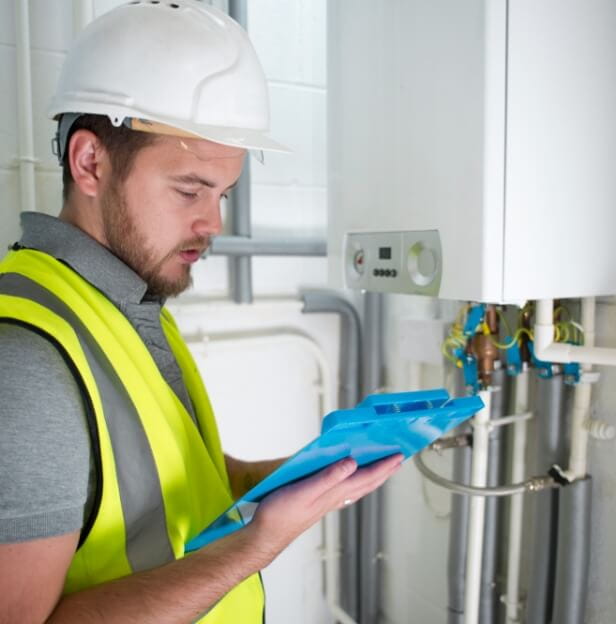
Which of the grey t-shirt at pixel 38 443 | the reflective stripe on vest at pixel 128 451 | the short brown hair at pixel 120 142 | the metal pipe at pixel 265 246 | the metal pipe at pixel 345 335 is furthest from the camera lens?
the metal pipe at pixel 345 335

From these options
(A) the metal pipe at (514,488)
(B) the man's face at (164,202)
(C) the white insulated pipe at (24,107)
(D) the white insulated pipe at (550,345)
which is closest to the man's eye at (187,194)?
(B) the man's face at (164,202)

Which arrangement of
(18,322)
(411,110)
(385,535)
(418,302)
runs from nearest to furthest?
1. (18,322)
2. (411,110)
3. (418,302)
4. (385,535)

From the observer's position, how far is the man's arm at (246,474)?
3.66 feet

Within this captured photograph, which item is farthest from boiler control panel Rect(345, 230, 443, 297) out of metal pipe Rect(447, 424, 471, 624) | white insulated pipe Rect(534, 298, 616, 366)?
metal pipe Rect(447, 424, 471, 624)

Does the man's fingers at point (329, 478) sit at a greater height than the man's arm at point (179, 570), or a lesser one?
greater

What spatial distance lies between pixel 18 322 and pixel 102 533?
24 cm

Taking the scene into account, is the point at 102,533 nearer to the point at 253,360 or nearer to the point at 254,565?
the point at 254,565

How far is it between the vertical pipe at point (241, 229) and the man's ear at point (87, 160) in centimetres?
57

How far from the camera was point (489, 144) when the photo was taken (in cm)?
83

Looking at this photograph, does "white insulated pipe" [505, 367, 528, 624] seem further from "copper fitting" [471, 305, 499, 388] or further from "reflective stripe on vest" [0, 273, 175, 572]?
"reflective stripe on vest" [0, 273, 175, 572]

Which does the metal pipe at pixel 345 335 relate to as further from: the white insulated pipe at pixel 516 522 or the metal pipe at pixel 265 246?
the white insulated pipe at pixel 516 522

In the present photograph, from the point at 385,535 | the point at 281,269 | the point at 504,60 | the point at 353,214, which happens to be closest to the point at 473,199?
the point at 504,60

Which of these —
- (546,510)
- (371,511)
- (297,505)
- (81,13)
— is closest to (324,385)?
(371,511)

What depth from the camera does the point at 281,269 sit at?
148cm
